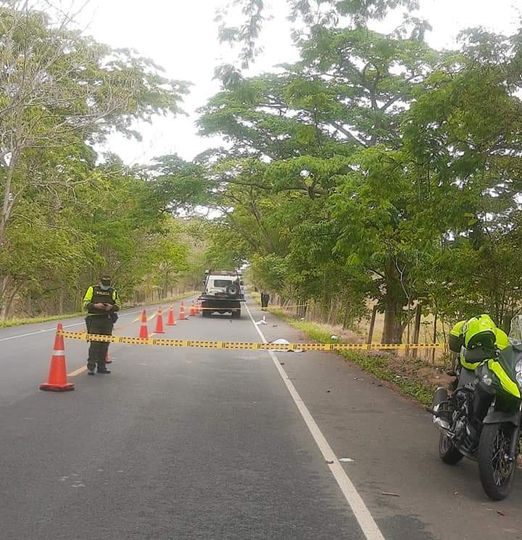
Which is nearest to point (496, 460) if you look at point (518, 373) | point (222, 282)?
point (518, 373)

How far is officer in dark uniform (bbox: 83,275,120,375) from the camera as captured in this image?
12.4 m

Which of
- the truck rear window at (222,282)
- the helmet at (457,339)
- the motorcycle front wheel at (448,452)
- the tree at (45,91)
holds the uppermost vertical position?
the tree at (45,91)

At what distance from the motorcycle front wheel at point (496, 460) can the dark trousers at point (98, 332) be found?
8415 mm

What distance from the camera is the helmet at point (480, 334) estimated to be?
5746mm

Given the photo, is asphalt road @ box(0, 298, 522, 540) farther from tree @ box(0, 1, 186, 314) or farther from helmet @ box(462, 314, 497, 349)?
tree @ box(0, 1, 186, 314)

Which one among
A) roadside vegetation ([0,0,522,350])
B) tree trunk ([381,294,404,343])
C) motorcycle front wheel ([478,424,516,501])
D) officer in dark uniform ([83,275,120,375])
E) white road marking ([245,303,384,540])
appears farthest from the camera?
tree trunk ([381,294,404,343])

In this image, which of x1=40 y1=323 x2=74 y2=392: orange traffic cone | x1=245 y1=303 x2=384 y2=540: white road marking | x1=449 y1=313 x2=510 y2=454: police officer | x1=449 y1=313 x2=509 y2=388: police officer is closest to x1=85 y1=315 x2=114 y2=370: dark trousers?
x1=40 y1=323 x2=74 y2=392: orange traffic cone

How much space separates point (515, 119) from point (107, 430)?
637cm

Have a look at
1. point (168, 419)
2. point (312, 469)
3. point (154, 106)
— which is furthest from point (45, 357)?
point (154, 106)

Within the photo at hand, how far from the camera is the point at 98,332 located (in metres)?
12.4

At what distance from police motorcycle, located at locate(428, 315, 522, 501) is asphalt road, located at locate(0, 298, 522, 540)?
262mm

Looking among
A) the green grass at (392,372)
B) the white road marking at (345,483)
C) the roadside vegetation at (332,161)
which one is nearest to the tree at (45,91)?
the roadside vegetation at (332,161)

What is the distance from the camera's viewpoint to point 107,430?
7660 millimetres

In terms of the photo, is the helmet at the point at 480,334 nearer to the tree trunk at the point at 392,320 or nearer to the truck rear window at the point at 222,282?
the tree trunk at the point at 392,320
